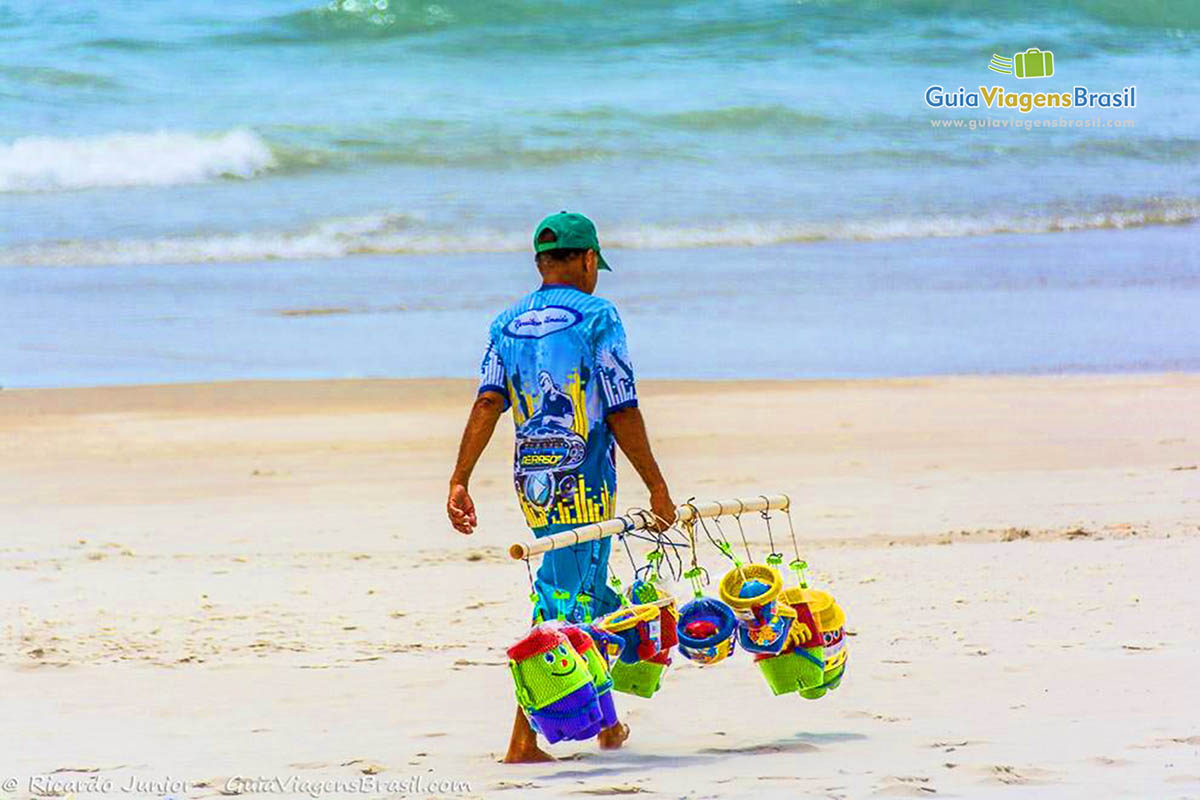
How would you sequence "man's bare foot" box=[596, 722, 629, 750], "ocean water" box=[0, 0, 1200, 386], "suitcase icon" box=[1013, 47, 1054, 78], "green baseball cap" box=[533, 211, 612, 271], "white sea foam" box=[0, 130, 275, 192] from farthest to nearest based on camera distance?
"suitcase icon" box=[1013, 47, 1054, 78] < "white sea foam" box=[0, 130, 275, 192] < "ocean water" box=[0, 0, 1200, 386] < "man's bare foot" box=[596, 722, 629, 750] < "green baseball cap" box=[533, 211, 612, 271]

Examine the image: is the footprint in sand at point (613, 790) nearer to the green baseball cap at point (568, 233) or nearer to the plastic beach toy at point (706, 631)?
the plastic beach toy at point (706, 631)

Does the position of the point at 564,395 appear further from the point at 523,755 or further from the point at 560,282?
the point at 523,755

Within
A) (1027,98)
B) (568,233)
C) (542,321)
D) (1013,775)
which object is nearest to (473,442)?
(542,321)

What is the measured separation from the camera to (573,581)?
4.73m

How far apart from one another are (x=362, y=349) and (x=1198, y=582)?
8.46m

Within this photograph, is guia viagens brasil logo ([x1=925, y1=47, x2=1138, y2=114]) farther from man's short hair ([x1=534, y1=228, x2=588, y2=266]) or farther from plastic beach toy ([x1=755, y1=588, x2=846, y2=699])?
man's short hair ([x1=534, y1=228, x2=588, y2=266])

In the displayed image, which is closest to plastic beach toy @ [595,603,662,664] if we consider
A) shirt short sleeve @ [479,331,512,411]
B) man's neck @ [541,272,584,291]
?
shirt short sleeve @ [479,331,512,411]

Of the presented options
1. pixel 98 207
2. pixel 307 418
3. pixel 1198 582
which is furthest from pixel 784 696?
pixel 98 207

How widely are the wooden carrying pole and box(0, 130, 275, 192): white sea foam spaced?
2092cm

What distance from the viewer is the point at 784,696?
5.48 m

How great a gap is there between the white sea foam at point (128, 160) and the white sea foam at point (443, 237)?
441 centimetres

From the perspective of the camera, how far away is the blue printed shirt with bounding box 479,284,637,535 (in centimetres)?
469

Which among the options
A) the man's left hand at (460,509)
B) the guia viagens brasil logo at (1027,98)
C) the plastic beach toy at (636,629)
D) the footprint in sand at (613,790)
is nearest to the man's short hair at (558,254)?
the man's left hand at (460,509)

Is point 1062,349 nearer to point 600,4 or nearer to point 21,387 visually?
point 21,387
